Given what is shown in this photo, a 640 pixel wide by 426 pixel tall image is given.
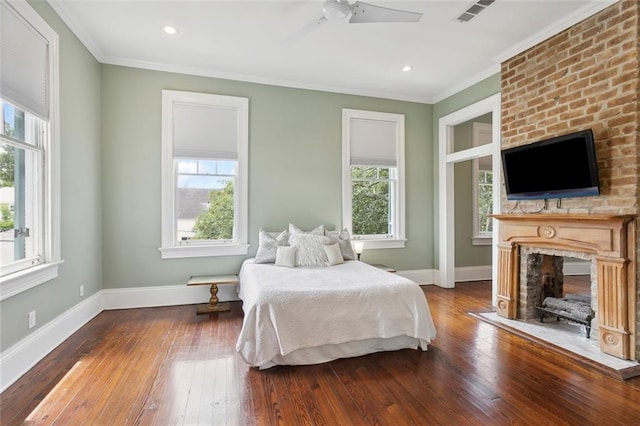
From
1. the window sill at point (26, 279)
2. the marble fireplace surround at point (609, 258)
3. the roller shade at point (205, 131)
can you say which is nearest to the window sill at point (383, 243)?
the marble fireplace surround at point (609, 258)

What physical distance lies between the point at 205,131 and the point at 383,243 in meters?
3.15

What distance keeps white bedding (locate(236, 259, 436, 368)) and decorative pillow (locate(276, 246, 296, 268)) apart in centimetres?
74

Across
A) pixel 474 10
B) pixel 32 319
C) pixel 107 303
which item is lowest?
pixel 107 303

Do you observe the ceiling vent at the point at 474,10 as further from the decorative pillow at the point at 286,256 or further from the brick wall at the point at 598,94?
the decorative pillow at the point at 286,256

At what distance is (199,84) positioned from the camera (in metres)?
4.29

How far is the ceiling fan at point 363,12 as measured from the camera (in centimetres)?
251

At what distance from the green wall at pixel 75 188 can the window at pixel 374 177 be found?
3265mm

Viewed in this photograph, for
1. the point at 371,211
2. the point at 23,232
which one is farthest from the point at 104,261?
the point at 371,211

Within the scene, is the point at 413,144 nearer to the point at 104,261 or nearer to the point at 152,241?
the point at 152,241

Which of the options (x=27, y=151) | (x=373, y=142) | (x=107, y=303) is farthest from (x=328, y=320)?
(x=373, y=142)

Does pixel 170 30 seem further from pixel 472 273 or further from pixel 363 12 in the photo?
pixel 472 273

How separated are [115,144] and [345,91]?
10.8ft

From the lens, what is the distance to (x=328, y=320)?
8.63ft

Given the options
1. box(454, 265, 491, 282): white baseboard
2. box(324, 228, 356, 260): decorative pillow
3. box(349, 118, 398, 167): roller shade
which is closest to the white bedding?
box(324, 228, 356, 260): decorative pillow
